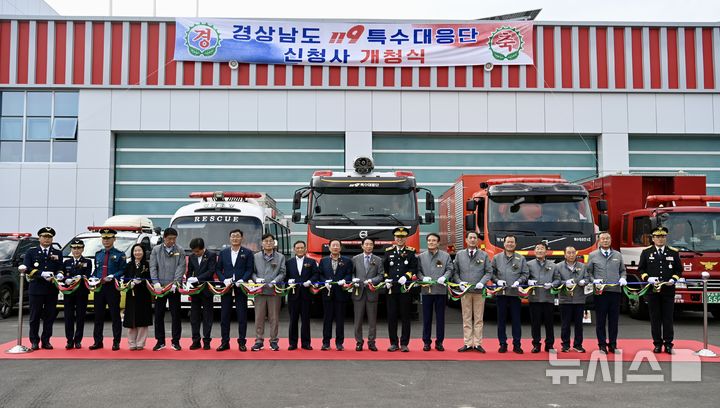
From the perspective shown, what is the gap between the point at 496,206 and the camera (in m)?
13.0

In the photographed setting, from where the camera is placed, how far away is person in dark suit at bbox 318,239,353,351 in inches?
396

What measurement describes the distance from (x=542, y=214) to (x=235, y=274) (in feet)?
20.5

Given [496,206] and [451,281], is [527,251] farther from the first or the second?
[451,281]

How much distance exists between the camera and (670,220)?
13.3m

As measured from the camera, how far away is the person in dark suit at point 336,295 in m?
10.1

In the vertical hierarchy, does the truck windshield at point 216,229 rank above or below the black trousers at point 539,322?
above

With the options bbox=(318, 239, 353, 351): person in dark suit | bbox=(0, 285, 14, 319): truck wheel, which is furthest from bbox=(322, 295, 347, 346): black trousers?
bbox=(0, 285, 14, 319): truck wheel

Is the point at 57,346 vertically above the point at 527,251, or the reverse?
the point at 527,251

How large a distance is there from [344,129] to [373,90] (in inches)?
66.7

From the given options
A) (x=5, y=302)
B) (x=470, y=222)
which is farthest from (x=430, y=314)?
(x=5, y=302)

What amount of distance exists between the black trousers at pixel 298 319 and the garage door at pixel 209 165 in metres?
12.3

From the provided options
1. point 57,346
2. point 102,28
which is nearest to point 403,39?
point 102,28

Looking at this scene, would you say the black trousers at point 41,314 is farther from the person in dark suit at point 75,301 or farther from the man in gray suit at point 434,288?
the man in gray suit at point 434,288

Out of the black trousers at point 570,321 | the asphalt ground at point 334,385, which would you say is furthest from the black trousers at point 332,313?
the black trousers at point 570,321
